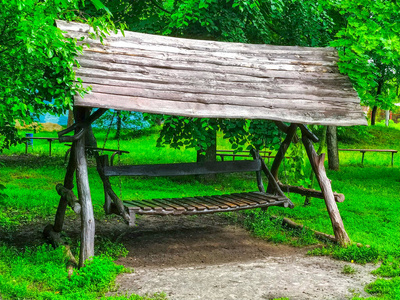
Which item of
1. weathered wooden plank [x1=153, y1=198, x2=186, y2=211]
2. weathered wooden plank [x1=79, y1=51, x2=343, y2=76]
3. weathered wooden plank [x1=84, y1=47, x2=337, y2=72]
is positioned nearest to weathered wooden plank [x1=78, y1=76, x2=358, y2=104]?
weathered wooden plank [x1=79, y1=51, x2=343, y2=76]

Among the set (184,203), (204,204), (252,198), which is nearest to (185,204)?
(184,203)

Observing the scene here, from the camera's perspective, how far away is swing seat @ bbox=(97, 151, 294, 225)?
6977 mm

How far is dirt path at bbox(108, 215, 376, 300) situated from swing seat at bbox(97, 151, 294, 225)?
2.22ft

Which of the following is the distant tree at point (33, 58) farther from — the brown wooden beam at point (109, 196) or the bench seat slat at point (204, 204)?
the bench seat slat at point (204, 204)

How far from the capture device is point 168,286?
5879mm

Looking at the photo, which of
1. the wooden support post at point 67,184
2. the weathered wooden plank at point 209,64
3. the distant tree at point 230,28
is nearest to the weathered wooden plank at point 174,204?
the wooden support post at point 67,184

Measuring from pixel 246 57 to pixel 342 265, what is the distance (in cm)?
339

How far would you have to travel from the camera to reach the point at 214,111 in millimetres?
6641

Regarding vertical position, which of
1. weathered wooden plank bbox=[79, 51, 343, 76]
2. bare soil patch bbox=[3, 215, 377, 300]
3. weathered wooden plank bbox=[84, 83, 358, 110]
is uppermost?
weathered wooden plank bbox=[79, 51, 343, 76]

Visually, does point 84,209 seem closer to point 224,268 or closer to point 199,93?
point 224,268

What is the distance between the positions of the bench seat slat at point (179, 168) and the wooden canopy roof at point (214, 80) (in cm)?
147

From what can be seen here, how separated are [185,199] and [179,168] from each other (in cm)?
59

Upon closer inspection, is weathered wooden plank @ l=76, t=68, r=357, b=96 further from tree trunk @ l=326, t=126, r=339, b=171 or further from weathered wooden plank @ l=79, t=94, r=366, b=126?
tree trunk @ l=326, t=126, r=339, b=171

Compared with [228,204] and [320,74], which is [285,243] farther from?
[320,74]
